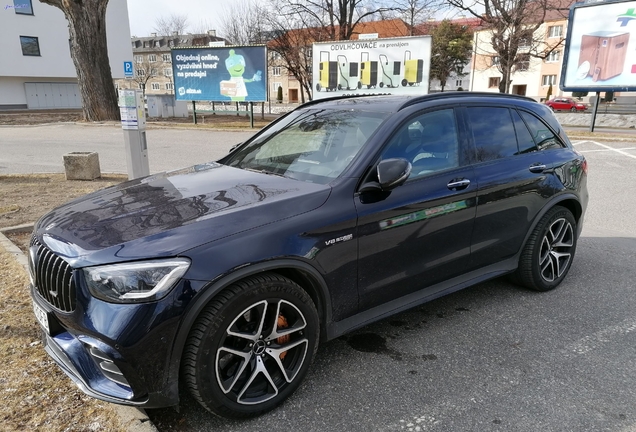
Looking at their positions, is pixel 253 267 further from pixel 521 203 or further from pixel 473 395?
pixel 521 203

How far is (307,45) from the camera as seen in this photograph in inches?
1396

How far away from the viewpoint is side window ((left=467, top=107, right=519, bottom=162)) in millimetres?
3693

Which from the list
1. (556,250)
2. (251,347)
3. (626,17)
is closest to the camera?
(251,347)

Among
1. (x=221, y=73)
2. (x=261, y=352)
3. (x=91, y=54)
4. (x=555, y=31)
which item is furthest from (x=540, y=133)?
(x=555, y=31)

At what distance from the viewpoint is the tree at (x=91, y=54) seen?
64.5ft

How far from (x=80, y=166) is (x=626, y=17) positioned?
1933 cm

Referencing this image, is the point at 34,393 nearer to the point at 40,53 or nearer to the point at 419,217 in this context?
the point at 419,217

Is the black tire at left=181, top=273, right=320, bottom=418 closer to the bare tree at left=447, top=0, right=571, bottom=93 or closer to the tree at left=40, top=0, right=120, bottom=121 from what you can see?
the tree at left=40, top=0, right=120, bottom=121

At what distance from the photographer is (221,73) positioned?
73.3 ft

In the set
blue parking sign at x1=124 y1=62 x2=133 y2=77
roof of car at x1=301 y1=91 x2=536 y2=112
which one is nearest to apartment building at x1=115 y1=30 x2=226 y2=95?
blue parking sign at x1=124 y1=62 x2=133 y2=77

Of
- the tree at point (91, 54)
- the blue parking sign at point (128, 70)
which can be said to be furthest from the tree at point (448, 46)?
the blue parking sign at point (128, 70)

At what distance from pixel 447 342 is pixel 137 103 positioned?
5388 mm

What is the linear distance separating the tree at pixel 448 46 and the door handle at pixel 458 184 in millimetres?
57710

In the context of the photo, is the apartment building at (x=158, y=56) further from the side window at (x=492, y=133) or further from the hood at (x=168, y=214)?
the hood at (x=168, y=214)
